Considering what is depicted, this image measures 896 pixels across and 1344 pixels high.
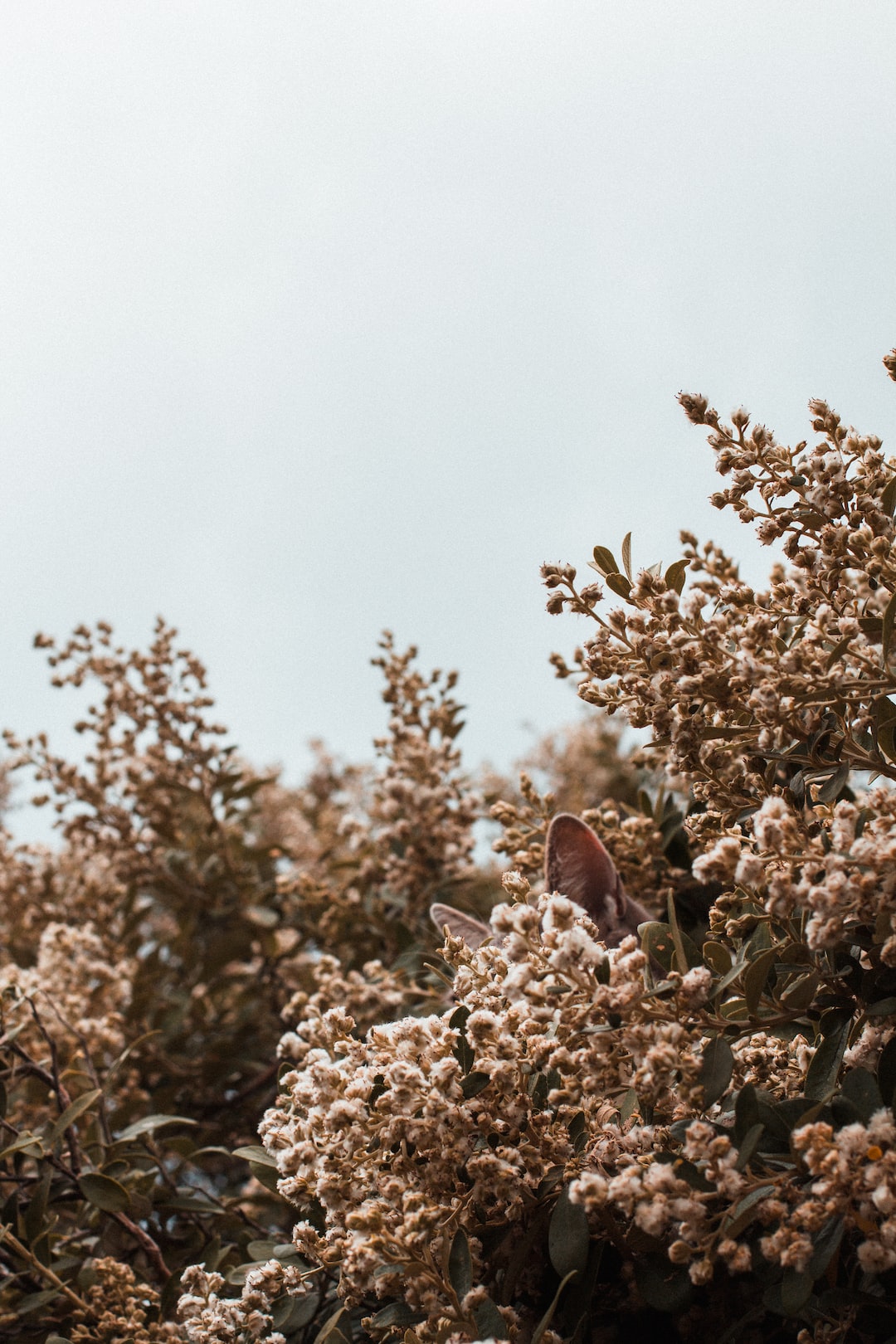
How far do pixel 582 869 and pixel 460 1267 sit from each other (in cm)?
90

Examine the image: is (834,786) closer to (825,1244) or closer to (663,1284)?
(825,1244)

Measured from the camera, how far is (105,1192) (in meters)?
2.15

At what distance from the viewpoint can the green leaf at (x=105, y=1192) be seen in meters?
2.15

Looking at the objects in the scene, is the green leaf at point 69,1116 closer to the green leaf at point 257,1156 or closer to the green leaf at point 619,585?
the green leaf at point 257,1156

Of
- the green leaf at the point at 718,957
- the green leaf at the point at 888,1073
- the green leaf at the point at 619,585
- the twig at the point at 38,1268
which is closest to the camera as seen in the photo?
the green leaf at the point at 888,1073

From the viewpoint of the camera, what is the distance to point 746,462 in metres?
1.57

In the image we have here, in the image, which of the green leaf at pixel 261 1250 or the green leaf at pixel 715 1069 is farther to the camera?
the green leaf at pixel 261 1250

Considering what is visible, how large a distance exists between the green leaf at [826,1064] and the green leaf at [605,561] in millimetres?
712

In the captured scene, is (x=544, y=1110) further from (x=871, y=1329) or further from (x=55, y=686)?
(x=55, y=686)

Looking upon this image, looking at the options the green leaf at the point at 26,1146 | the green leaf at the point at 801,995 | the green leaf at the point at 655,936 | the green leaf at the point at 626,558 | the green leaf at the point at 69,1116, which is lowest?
the green leaf at the point at 801,995

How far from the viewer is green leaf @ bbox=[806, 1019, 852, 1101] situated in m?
1.36

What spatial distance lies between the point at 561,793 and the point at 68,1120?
330cm

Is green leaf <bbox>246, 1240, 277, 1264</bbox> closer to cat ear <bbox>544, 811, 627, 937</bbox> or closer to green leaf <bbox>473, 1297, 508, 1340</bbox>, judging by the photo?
green leaf <bbox>473, 1297, 508, 1340</bbox>

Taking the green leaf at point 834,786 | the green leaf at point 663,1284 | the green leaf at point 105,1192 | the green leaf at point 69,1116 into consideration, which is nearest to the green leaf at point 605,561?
the green leaf at point 834,786
